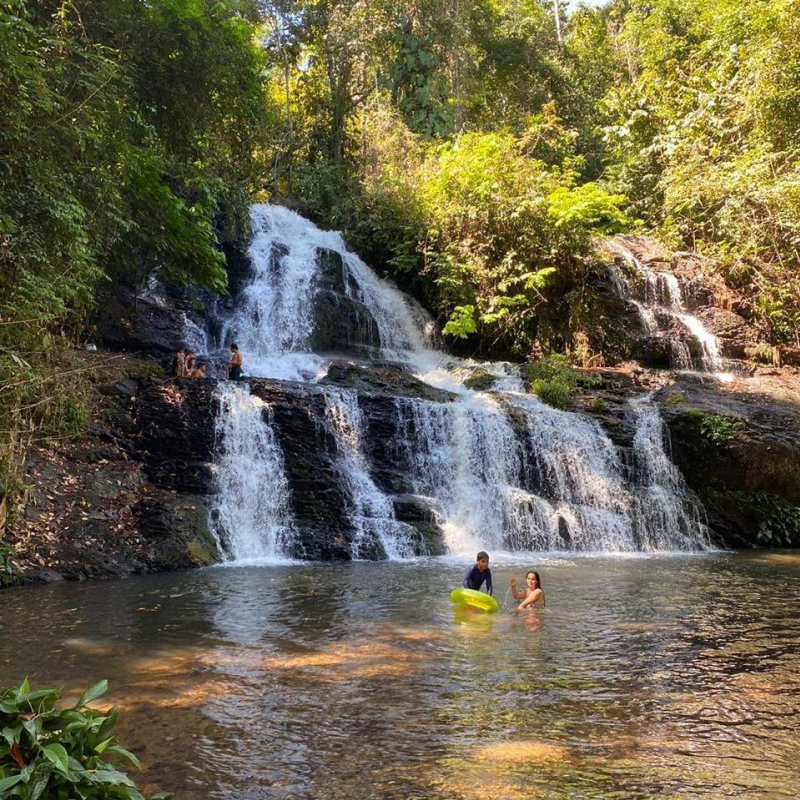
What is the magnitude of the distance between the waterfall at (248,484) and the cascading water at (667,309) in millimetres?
12504

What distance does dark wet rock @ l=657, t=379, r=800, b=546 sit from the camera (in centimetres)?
1548

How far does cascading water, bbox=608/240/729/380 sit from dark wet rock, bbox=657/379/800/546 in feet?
14.5

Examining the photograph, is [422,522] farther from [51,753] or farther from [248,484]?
[51,753]

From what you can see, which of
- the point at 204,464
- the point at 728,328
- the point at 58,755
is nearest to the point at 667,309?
the point at 728,328

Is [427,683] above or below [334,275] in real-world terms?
below

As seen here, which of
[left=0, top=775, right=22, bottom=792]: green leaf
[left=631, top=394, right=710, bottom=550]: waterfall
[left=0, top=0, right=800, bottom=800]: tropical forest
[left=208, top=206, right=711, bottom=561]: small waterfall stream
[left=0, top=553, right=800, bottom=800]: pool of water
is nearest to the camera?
[left=0, top=775, right=22, bottom=792]: green leaf

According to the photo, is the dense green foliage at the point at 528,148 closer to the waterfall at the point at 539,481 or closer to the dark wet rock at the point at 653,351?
the dark wet rock at the point at 653,351

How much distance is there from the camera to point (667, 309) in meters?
21.9

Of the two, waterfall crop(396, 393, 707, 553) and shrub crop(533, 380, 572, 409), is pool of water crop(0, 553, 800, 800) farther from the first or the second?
shrub crop(533, 380, 572, 409)

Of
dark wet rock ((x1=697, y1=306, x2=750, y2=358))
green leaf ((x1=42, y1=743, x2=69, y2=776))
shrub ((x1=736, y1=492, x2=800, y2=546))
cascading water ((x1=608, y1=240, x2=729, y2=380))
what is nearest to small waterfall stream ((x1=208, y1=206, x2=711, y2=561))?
shrub ((x1=736, y1=492, x2=800, y2=546))

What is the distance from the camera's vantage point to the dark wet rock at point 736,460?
15477 millimetres

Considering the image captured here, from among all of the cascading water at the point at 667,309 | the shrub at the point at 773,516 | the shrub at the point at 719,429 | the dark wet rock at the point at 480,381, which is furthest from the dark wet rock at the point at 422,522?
the cascading water at the point at 667,309

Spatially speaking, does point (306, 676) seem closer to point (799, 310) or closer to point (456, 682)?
point (456, 682)

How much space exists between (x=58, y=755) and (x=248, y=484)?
35.1 feet
